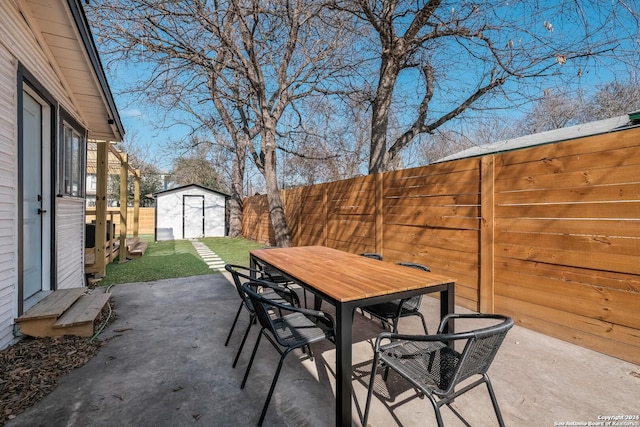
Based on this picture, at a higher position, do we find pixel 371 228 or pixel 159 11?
pixel 159 11

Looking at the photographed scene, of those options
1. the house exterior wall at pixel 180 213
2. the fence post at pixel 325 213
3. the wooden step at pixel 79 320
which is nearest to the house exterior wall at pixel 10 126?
the wooden step at pixel 79 320

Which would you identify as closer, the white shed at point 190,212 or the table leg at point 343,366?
the table leg at point 343,366

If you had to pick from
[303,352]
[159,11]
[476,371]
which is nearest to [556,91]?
[476,371]

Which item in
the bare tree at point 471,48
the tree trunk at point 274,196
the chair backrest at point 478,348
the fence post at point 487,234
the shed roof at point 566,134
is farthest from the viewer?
the tree trunk at point 274,196

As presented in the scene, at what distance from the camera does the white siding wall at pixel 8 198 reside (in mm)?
2414

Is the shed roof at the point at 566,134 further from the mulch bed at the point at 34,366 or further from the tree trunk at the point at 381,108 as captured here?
the mulch bed at the point at 34,366

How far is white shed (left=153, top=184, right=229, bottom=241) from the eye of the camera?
1381 cm

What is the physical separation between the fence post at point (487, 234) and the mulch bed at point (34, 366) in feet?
13.2

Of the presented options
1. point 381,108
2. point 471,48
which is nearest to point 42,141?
point 381,108

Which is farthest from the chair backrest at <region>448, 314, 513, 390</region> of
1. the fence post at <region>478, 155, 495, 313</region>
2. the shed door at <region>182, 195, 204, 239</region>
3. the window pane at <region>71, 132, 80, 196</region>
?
the shed door at <region>182, 195, 204, 239</region>

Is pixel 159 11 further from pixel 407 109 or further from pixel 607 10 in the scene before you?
pixel 607 10

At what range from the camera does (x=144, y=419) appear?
170 cm

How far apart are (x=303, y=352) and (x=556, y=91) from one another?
5.63 metres

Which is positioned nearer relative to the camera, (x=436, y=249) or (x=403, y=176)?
(x=436, y=249)
